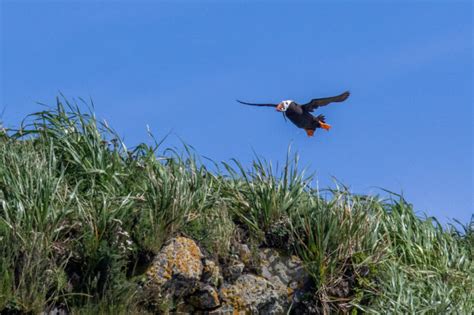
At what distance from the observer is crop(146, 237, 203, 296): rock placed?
7.86m

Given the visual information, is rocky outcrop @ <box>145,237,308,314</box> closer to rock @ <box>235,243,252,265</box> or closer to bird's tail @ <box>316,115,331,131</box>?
rock @ <box>235,243,252,265</box>

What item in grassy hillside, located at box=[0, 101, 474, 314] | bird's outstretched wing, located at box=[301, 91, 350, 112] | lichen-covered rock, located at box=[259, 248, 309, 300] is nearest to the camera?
grassy hillside, located at box=[0, 101, 474, 314]

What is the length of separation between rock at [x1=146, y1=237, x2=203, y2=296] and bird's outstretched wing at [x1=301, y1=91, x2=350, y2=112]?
13.7ft

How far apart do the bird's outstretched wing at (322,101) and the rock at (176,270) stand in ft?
13.7

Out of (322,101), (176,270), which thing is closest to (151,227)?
(176,270)

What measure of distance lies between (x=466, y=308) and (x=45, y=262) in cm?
435

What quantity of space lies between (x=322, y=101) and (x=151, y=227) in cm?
451

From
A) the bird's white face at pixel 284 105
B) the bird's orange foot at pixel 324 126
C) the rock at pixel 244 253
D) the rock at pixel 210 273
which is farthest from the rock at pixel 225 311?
the bird's orange foot at pixel 324 126

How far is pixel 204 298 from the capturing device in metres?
8.08

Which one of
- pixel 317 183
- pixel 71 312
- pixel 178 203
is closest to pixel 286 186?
pixel 317 183

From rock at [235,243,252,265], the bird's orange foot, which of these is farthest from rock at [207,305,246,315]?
the bird's orange foot

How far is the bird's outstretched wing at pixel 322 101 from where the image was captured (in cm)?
1159

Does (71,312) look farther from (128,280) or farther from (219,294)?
(219,294)

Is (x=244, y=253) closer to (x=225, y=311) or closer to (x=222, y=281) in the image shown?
(x=222, y=281)
